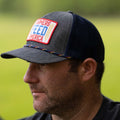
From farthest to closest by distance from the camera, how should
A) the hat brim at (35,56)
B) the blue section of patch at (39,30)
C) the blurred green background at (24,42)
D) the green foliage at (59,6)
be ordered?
1. the green foliage at (59,6)
2. the blurred green background at (24,42)
3. the blue section of patch at (39,30)
4. the hat brim at (35,56)

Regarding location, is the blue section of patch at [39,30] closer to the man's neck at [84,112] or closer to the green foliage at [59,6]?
the man's neck at [84,112]

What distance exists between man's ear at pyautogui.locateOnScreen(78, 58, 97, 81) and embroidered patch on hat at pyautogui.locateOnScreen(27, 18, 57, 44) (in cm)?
21

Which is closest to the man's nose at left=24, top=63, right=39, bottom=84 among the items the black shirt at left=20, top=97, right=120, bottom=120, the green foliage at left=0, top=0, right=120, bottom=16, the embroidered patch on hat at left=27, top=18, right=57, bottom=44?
the embroidered patch on hat at left=27, top=18, right=57, bottom=44

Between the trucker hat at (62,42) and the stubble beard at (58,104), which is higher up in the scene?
the trucker hat at (62,42)

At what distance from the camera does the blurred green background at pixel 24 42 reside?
24.6ft

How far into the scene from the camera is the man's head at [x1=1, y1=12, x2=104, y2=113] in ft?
6.30

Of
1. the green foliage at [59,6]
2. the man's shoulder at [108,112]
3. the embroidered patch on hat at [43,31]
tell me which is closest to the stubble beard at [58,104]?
the man's shoulder at [108,112]

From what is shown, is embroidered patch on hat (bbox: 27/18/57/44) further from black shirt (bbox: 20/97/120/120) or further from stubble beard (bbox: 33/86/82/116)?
black shirt (bbox: 20/97/120/120)

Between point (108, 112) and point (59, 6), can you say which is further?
point (59, 6)

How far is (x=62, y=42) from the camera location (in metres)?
1.92

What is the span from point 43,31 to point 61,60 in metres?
0.19

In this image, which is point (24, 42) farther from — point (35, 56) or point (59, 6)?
point (59, 6)

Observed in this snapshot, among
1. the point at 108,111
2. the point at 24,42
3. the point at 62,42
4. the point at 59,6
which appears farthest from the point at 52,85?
the point at 59,6

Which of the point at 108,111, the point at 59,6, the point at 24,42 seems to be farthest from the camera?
the point at 59,6
